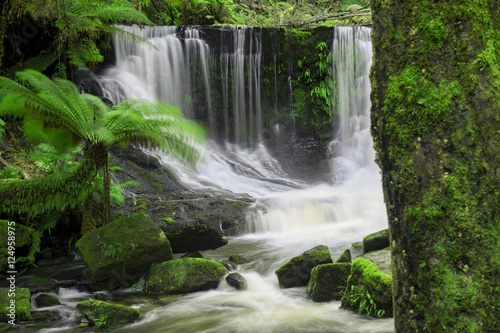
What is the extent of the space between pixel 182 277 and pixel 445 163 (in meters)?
4.24

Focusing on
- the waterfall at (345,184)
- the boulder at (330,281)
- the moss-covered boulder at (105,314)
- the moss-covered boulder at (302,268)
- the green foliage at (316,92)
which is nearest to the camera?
the moss-covered boulder at (105,314)

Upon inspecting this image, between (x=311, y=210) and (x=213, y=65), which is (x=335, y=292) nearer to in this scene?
(x=311, y=210)

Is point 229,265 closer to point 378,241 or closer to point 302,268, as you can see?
point 302,268

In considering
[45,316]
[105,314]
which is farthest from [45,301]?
[105,314]

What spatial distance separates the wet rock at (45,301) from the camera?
456cm

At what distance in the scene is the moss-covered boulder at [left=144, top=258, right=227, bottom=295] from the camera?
495 centimetres

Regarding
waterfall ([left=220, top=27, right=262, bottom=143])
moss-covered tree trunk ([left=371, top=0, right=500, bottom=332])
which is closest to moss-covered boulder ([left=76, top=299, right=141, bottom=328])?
moss-covered tree trunk ([left=371, top=0, right=500, bottom=332])

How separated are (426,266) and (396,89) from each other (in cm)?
68

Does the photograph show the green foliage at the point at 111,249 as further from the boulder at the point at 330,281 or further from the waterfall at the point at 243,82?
the waterfall at the point at 243,82

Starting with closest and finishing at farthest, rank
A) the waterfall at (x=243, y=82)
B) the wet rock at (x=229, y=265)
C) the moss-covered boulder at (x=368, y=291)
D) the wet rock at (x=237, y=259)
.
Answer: the moss-covered boulder at (x=368, y=291) < the wet rock at (x=229, y=265) < the wet rock at (x=237, y=259) < the waterfall at (x=243, y=82)

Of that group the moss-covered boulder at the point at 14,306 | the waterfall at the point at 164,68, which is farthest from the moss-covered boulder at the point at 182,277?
the waterfall at the point at 164,68

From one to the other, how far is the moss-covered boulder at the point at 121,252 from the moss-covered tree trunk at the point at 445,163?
4.27 metres

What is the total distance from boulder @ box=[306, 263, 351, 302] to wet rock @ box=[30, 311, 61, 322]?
9.61 feet

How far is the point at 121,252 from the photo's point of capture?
5086mm
